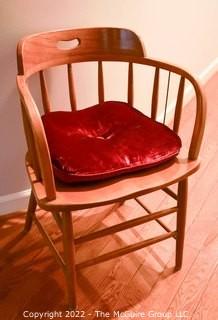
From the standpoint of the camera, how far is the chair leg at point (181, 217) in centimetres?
110

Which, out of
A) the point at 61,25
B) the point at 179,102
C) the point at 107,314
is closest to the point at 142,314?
the point at 107,314

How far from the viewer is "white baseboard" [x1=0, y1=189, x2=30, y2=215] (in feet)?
4.75

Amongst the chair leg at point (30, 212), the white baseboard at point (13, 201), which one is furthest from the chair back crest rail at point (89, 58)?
the white baseboard at point (13, 201)

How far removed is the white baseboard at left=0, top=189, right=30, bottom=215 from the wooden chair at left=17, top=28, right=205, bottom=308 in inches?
6.7

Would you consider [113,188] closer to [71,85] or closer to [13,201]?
[71,85]

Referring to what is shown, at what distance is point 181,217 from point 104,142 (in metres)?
0.36

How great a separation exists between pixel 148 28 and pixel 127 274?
106cm

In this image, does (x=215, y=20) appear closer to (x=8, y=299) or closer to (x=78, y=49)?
(x=78, y=49)

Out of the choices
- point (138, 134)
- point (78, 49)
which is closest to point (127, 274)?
point (138, 134)

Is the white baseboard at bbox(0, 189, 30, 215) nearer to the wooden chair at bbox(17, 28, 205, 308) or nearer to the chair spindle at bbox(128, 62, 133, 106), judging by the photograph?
the wooden chair at bbox(17, 28, 205, 308)

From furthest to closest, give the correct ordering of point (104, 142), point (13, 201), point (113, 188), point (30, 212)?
point (13, 201), point (30, 212), point (104, 142), point (113, 188)

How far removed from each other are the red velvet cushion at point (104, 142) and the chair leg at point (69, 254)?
4.6 inches

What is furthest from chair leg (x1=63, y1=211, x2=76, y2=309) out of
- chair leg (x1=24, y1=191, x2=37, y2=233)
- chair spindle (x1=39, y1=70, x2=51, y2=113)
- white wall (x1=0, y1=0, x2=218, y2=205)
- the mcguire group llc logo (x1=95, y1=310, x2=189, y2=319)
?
white wall (x1=0, y1=0, x2=218, y2=205)

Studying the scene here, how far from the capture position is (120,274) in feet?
4.11
